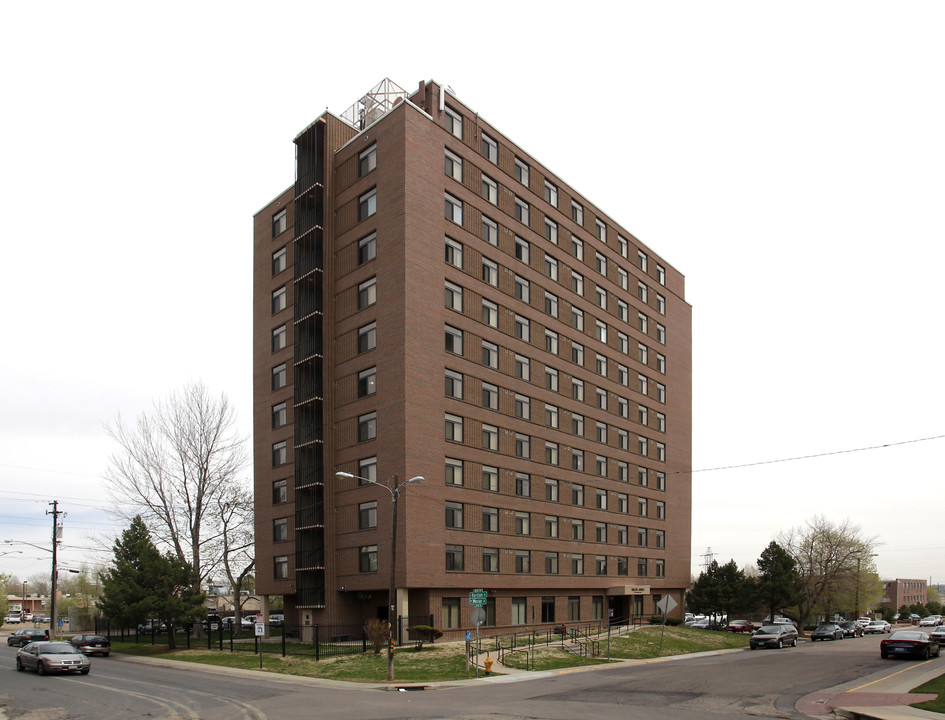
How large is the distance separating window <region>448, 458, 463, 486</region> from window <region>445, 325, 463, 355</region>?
664 centimetres

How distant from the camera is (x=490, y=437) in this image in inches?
2048

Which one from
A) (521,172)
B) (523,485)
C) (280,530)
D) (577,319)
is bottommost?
(280,530)

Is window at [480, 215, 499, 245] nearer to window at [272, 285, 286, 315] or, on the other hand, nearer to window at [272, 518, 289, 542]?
window at [272, 285, 286, 315]

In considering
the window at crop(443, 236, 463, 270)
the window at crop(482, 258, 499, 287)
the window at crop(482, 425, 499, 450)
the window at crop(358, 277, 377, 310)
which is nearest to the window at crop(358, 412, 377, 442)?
the window at crop(358, 277, 377, 310)

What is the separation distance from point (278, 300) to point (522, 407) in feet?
64.6

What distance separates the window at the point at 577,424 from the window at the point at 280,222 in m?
25.5

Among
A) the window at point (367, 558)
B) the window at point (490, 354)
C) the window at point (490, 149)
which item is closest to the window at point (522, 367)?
the window at point (490, 354)

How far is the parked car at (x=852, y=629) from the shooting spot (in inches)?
2938

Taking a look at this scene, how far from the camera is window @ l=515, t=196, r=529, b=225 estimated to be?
190 ft

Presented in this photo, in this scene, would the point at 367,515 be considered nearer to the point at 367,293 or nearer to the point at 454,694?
the point at 367,293

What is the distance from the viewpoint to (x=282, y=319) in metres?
58.7

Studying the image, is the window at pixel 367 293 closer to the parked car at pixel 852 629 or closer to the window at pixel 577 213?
the window at pixel 577 213

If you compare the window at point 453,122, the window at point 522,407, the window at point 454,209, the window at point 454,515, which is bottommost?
the window at point 454,515

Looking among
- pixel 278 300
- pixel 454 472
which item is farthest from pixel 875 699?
pixel 278 300
